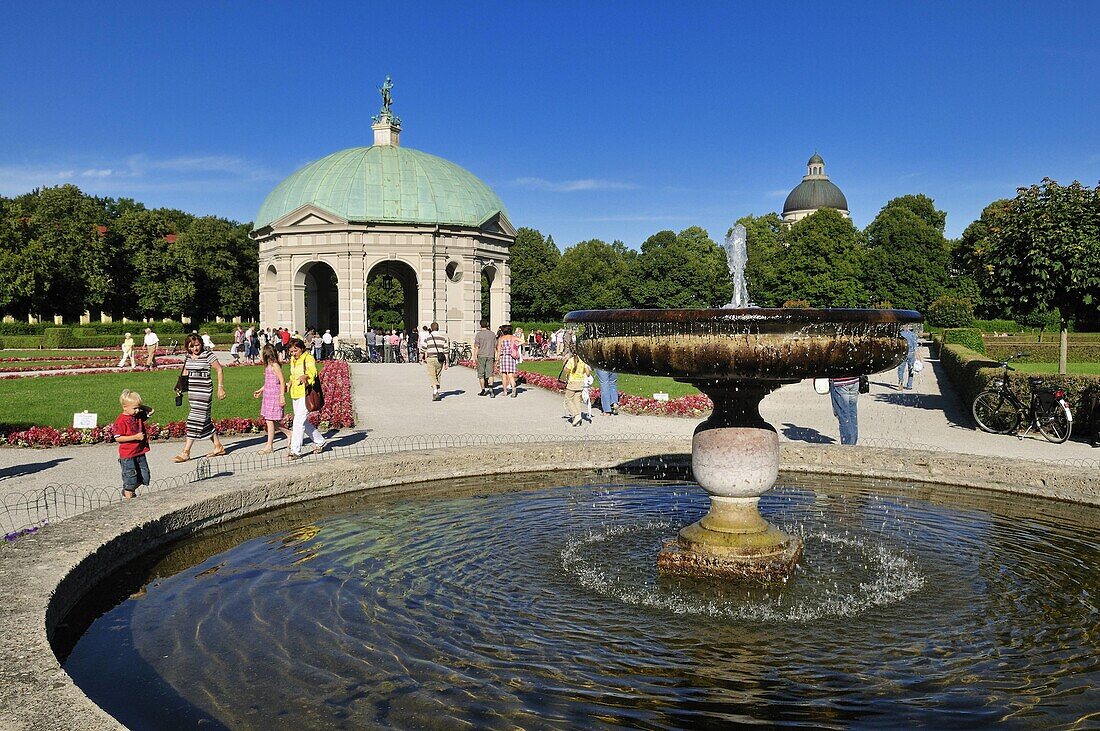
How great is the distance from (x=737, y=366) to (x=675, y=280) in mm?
62804

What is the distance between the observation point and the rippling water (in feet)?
14.3

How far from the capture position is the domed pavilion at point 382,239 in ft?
134

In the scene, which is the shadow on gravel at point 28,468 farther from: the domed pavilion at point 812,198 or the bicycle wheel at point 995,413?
the domed pavilion at point 812,198

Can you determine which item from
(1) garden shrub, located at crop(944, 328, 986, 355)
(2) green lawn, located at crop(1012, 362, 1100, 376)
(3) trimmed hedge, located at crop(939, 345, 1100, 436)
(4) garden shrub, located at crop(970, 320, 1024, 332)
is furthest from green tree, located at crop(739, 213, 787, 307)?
(3) trimmed hedge, located at crop(939, 345, 1100, 436)

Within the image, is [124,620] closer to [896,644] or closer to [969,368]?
[896,644]

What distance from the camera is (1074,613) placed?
5.70 m

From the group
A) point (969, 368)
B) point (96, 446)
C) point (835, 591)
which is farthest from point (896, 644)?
point (969, 368)

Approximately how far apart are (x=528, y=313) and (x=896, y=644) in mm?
71555

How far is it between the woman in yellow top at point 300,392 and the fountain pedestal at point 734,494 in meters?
6.42

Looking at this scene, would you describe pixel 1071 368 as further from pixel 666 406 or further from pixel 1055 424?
pixel 666 406

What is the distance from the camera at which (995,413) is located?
14.8 metres

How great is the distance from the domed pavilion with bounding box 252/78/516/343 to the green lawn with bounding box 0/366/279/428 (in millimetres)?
12985

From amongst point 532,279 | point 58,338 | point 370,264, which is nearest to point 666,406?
point 370,264

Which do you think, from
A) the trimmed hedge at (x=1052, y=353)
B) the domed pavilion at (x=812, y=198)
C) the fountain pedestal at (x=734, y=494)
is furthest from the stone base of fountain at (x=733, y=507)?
the domed pavilion at (x=812, y=198)
